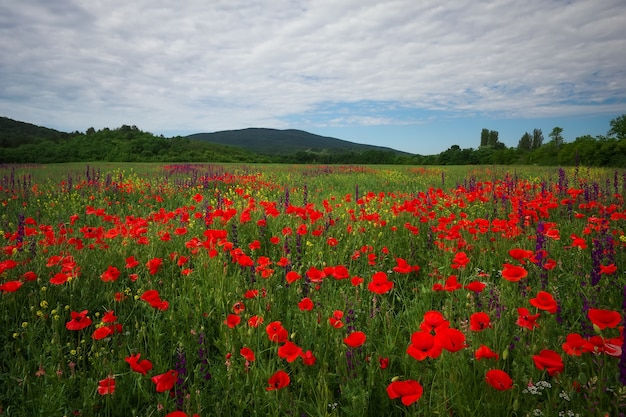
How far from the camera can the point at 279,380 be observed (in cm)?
154

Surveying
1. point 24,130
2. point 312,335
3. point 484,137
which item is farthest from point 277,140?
point 312,335

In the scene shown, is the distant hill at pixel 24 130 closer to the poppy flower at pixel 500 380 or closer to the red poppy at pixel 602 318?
the poppy flower at pixel 500 380

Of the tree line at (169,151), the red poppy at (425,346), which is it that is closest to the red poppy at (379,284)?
the red poppy at (425,346)

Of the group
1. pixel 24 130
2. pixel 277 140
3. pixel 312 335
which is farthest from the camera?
pixel 277 140

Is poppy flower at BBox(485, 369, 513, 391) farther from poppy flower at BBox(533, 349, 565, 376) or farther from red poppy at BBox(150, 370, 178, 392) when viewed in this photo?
red poppy at BBox(150, 370, 178, 392)

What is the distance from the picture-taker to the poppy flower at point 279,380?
1502 mm

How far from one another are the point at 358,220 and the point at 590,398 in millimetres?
3342

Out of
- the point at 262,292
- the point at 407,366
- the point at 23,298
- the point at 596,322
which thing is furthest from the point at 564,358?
the point at 23,298

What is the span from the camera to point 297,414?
1611 millimetres

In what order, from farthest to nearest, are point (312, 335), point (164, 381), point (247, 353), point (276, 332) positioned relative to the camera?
point (312, 335), point (276, 332), point (247, 353), point (164, 381)

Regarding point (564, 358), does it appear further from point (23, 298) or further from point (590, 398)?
point (23, 298)

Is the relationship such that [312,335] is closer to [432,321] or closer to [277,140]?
[432,321]

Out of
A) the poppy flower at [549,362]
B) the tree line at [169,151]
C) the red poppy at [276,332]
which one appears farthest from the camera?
the tree line at [169,151]

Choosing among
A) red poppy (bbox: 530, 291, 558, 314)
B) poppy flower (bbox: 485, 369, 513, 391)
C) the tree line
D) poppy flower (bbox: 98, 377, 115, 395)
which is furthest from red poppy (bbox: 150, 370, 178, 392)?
the tree line
